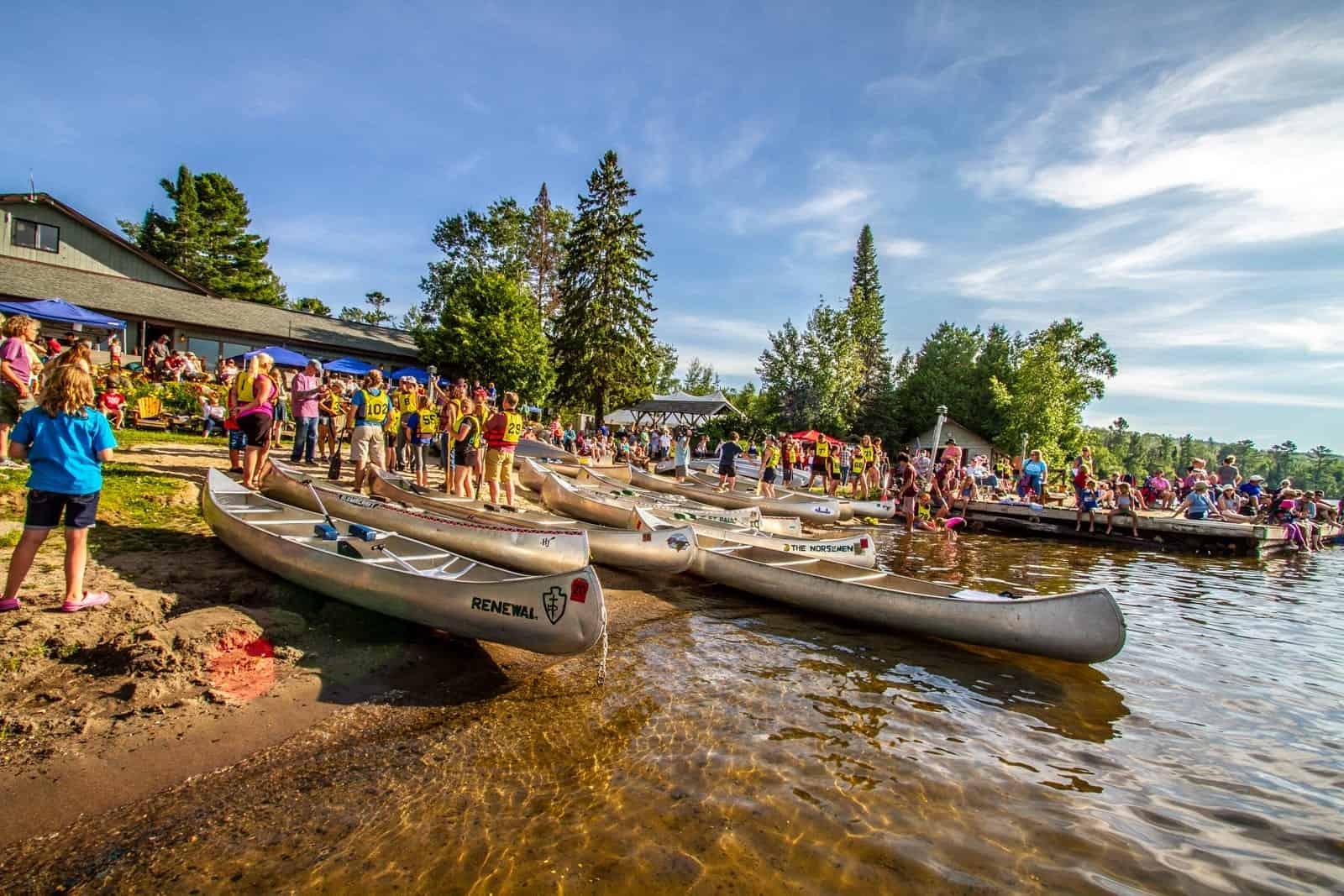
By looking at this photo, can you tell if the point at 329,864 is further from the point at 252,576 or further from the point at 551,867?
the point at 252,576

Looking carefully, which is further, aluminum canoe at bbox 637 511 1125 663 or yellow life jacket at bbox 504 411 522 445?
yellow life jacket at bbox 504 411 522 445

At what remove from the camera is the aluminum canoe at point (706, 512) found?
1231cm

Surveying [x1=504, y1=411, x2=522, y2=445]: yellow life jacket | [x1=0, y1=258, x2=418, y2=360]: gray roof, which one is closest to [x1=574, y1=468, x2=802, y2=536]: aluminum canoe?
[x1=504, y1=411, x2=522, y2=445]: yellow life jacket

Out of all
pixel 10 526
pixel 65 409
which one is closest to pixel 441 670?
pixel 65 409

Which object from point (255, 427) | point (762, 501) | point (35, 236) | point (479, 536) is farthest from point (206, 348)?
point (479, 536)

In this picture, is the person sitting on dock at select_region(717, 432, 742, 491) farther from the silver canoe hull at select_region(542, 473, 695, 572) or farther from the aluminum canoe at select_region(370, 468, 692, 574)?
the aluminum canoe at select_region(370, 468, 692, 574)

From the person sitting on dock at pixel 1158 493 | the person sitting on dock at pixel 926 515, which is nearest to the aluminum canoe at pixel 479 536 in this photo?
the person sitting on dock at pixel 926 515

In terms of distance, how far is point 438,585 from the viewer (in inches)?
201

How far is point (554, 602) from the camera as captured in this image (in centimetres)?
478

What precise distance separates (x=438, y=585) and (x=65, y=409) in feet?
9.99

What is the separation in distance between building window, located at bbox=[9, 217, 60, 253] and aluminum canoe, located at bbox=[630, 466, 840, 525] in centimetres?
2674

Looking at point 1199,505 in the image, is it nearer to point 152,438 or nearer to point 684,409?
point 152,438

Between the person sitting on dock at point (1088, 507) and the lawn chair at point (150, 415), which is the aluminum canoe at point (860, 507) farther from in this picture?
the lawn chair at point (150, 415)

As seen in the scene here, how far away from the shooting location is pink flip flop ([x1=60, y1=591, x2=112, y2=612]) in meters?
4.89
